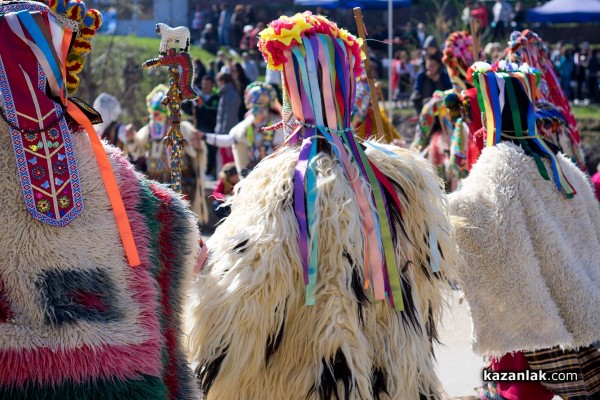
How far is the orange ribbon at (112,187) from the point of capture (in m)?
2.90

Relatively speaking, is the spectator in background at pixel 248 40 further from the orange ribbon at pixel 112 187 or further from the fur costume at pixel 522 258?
the orange ribbon at pixel 112 187

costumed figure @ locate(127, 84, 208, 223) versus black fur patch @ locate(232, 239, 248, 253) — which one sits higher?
black fur patch @ locate(232, 239, 248, 253)

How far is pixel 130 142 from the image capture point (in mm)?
9641

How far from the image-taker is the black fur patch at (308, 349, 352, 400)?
3277 mm

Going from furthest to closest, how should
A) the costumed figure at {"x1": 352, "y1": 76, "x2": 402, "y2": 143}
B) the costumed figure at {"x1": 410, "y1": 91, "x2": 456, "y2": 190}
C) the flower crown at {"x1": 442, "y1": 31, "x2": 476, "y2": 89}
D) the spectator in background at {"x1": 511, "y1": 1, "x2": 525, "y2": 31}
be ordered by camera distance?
the spectator in background at {"x1": 511, "y1": 1, "x2": 525, "y2": 31}
the costumed figure at {"x1": 410, "y1": 91, "x2": 456, "y2": 190}
the costumed figure at {"x1": 352, "y1": 76, "x2": 402, "y2": 143}
the flower crown at {"x1": 442, "y1": 31, "x2": 476, "y2": 89}

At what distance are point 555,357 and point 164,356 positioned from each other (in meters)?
2.37

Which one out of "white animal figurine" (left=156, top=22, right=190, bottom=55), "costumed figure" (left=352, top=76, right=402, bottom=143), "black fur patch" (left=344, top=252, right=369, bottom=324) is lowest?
"costumed figure" (left=352, top=76, right=402, bottom=143)

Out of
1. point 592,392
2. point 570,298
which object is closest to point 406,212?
point 570,298

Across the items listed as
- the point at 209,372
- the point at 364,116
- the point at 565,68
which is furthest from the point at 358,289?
the point at 565,68

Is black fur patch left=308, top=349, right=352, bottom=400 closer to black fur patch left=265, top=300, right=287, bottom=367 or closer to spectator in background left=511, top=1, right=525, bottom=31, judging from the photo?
black fur patch left=265, top=300, right=287, bottom=367

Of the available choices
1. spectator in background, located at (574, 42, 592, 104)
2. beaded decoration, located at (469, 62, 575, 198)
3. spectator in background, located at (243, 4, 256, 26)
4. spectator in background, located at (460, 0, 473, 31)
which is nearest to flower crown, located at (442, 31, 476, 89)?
beaded decoration, located at (469, 62, 575, 198)

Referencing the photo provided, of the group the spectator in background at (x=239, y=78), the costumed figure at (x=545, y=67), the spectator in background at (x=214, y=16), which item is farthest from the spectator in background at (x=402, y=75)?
the costumed figure at (x=545, y=67)

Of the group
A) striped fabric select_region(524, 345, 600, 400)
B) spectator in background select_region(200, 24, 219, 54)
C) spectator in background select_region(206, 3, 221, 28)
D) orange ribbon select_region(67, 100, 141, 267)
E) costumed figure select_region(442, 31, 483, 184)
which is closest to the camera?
orange ribbon select_region(67, 100, 141, 267)

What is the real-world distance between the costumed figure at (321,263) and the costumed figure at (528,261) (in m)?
0.94
